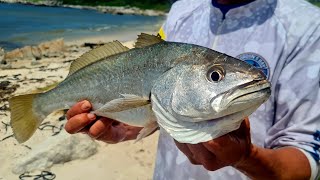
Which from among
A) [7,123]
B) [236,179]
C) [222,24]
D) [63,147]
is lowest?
[7,123]

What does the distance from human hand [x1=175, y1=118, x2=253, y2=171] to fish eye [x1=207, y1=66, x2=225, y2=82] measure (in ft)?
0.63

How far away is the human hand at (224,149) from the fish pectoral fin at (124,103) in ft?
0.89

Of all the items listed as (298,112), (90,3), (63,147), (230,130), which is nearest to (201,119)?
(230,130)

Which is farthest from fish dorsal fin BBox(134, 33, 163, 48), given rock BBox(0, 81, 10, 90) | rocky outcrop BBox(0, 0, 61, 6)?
rocky outcrop BBox(0, 0, 61, 6)

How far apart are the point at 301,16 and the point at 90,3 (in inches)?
2835

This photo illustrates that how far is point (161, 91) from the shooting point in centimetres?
176

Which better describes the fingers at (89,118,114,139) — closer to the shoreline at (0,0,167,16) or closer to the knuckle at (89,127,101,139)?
the knuckle at (89,127,101,139)

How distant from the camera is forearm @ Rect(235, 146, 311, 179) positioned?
1.76 meters

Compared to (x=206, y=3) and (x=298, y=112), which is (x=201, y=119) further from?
(x=206, y=3)

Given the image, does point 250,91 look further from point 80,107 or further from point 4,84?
point 4,84

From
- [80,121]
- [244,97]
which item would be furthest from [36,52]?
[244,97]

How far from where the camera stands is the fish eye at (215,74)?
1.60 metres

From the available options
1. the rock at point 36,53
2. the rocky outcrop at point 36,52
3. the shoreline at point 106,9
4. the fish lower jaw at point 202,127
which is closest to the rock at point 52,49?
the rocky outcrop at point 36,52

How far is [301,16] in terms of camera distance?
7.06 ft
